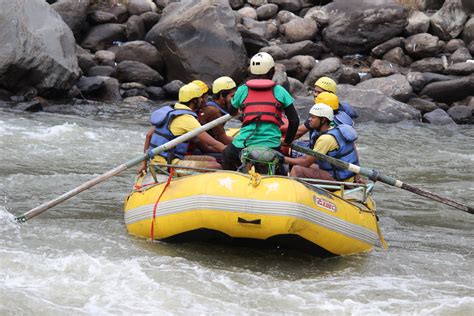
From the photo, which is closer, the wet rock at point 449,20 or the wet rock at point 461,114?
the wet rock at point 461,114

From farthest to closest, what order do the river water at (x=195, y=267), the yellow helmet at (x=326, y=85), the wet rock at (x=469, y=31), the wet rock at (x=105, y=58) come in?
1. the wet rock at (x=469, y=31)
2. the wet rock at (x=105, y=58)
3. the yellow helmet at (x=326, y=85)
4. the river water at (x=195, y=267)

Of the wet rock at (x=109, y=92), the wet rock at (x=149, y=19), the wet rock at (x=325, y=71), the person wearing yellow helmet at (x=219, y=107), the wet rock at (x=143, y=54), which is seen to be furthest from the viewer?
the wet rock at (x=149, y=19)

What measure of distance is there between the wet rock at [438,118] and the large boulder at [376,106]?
0.20 meters

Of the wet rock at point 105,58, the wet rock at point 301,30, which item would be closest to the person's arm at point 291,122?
the wet rock at point 105,58

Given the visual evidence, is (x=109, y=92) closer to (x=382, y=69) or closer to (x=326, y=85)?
(x=382, y=69)

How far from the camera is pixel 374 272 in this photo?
260 inches

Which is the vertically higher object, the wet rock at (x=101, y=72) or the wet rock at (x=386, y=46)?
the wet rock at (x=386, y=46)

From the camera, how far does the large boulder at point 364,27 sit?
1878 cm

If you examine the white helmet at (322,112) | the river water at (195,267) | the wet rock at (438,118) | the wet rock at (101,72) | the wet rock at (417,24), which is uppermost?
the wet rock at (417,24)

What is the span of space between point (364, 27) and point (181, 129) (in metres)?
12.3

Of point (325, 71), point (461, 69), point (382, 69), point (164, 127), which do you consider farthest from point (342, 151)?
point (382, 69)

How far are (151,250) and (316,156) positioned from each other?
5.52 feet

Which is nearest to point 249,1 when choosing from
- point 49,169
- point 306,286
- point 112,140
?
point 112,140

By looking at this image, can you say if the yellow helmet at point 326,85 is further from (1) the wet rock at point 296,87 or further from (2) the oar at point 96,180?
(1) the wet rock at point 296,87
